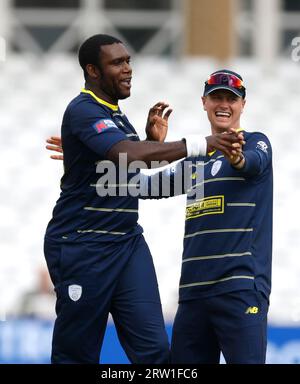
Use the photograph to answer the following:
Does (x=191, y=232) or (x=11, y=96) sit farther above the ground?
(x=11, y=96)

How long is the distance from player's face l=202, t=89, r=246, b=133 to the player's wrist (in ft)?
1.02

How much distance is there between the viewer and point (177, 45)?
548 inches

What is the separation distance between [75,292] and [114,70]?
114 cm

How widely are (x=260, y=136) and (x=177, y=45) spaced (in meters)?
7.86

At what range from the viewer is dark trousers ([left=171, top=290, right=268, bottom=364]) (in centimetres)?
602

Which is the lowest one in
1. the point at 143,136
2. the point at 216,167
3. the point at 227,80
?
Result: the point at 216,167

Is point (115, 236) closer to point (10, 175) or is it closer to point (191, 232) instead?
point (191, 232)

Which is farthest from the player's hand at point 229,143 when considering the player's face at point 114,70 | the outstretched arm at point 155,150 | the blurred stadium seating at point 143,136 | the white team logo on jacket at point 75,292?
the blurred stadium seating at point 143,136

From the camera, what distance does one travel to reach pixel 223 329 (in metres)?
6.09

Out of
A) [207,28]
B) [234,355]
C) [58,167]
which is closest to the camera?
[234,355]

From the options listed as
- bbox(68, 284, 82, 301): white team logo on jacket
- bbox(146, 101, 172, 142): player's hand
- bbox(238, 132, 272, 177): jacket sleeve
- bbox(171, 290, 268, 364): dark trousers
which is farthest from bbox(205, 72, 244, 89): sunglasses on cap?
bbox(68, 284, 82, 301): white team logo on jacket

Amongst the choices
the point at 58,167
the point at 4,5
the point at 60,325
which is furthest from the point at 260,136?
the point at 4,5

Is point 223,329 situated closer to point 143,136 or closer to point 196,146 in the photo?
point 196,146

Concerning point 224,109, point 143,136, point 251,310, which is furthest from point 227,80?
point 143,136
